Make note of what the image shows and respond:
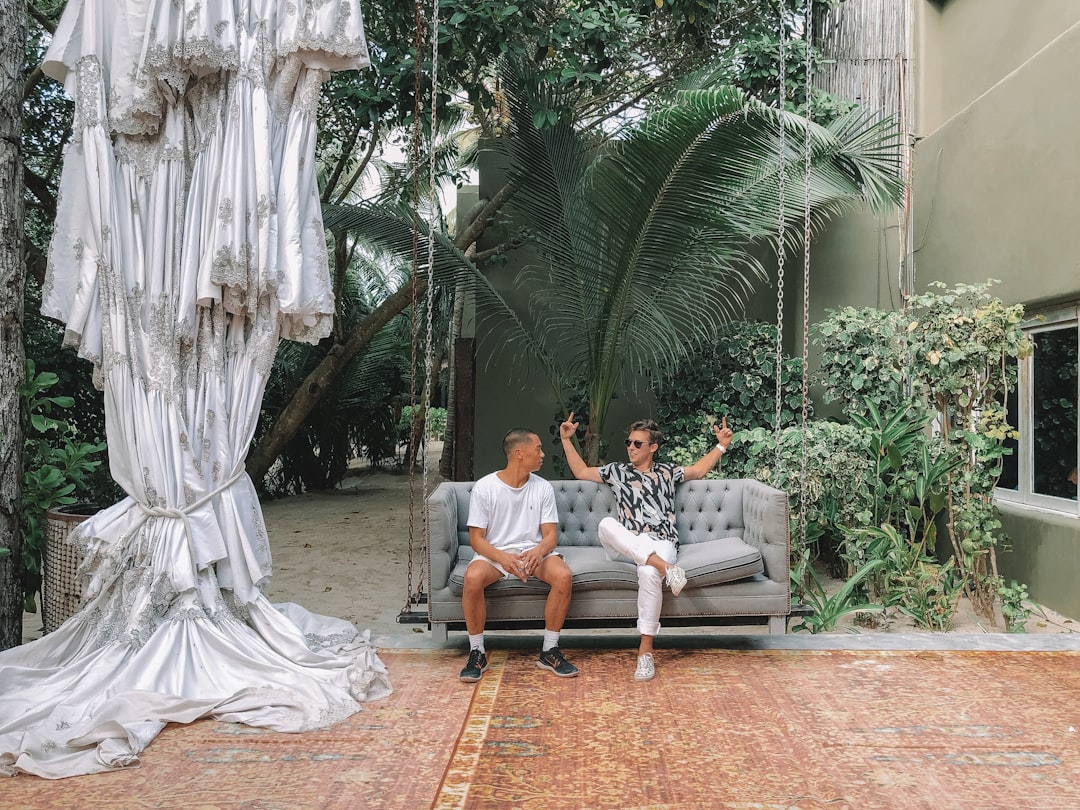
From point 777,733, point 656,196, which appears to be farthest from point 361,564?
point 777,733

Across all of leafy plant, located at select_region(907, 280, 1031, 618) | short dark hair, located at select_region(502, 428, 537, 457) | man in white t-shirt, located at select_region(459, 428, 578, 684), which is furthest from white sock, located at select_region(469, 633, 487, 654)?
leafy plant, located at select_region(907, 280, 1031, 618)

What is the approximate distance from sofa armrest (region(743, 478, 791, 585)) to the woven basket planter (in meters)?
2.84

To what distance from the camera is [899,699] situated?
10.8 feet

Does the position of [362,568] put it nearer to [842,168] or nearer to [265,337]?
[265,337]

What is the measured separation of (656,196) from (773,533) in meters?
2.61

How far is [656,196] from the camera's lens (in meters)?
5.69

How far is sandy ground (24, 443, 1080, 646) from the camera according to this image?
4.97m

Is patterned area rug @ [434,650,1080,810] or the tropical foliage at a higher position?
the tropical foliage

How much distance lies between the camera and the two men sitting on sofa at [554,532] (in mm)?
3621

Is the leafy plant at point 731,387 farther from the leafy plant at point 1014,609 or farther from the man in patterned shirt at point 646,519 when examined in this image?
the man in patterned shirt at point 646,519

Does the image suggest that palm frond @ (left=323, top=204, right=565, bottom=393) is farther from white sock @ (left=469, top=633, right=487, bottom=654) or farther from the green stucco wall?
white sock @ (left=469, top=633, right=487, bottom=654)

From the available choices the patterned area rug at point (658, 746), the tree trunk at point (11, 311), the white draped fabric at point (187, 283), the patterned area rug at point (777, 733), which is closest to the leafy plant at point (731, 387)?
the patterned area rug at point (777, 733)

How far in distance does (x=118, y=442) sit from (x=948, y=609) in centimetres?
414

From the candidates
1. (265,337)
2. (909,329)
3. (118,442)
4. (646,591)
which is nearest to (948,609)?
(909,329)
